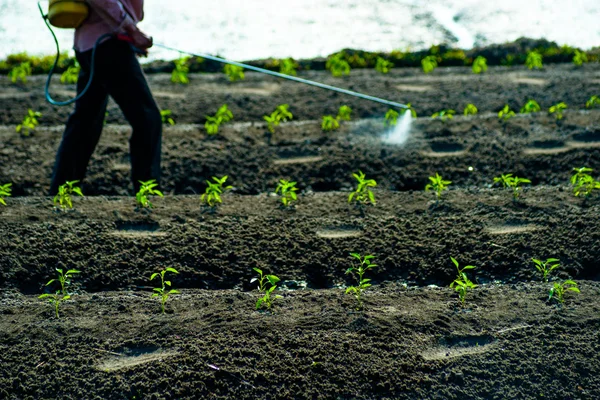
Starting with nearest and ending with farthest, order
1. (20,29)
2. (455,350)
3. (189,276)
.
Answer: (455,350) < (189,276) < (20,29)

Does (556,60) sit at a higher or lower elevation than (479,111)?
higher

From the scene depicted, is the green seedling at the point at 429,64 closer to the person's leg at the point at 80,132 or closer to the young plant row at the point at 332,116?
the young plant row at the point at 332,116

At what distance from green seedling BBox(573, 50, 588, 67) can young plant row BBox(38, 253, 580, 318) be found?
463 centimetres

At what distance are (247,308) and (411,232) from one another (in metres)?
1.07

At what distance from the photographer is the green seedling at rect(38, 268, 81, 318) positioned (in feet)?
10.1

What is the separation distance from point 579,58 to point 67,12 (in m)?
5.48

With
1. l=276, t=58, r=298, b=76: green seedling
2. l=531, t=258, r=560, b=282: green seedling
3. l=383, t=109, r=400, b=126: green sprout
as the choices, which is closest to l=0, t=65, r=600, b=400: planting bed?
l=531, t=258, r=560, b=282: green seedling

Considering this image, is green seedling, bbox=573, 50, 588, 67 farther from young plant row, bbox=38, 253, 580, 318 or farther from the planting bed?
young plant row, bbox=38, 253, 580, 318

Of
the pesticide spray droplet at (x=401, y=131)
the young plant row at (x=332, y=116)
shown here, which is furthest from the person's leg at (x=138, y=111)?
the pesticide spray droplet at (x=401, y=131)

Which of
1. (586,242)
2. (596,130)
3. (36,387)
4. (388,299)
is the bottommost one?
(36,387)

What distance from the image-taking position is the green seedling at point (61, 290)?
3088mm

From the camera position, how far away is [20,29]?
8820 mm

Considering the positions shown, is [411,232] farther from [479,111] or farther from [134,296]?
[479,111]

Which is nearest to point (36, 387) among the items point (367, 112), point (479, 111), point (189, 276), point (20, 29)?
point (189, 276)
